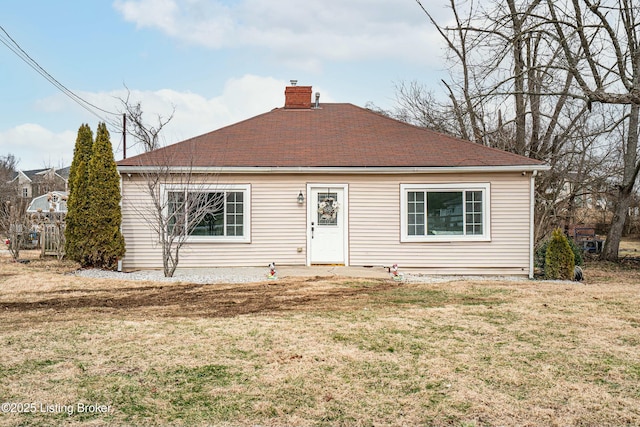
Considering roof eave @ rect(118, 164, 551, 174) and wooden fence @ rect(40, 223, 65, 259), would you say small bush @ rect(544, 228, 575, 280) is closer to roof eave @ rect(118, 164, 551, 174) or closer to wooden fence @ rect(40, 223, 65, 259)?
roof eave @ rect(118, 164, 551, 174)

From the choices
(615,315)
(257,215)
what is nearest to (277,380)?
(615,315)

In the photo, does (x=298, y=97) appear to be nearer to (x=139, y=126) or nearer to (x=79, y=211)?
(x=79, y=211)

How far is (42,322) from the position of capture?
6543 millimetres

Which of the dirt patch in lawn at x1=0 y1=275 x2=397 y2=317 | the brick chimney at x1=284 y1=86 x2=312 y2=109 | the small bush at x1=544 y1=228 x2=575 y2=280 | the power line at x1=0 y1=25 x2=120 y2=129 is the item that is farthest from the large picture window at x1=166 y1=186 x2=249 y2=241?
the power line at x1=0 y1=25 x2=120 y2=129

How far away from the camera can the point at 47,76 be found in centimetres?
2067

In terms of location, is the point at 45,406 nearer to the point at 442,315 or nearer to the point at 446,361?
the point at 446,361

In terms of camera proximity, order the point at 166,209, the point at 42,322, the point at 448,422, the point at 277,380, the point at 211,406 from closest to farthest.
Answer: the point at 448,422
the point at 211,406
the point at 277,380
the point at 42,322
the point at 166,209

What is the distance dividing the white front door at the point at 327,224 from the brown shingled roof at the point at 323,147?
2.38ft

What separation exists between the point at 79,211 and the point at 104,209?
692 mm

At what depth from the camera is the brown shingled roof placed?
12453 millimetres

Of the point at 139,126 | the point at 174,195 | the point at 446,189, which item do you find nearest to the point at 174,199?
the point at 174,195

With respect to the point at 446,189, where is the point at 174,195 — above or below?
below

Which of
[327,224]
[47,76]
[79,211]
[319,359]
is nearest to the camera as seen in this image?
[319,359]

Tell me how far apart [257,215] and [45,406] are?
8937 millimetres
